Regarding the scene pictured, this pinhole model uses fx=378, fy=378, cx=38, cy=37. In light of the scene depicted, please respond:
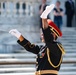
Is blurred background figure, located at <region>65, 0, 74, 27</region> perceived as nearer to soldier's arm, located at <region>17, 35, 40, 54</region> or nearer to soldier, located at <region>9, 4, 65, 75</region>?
soldier's arm, located at <region>17, 35, 40, 54</region>

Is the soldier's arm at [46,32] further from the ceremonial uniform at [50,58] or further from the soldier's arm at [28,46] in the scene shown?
the soldier's arm at [28,46]

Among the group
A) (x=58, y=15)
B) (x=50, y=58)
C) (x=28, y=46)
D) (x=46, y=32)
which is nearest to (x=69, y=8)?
(x=58, y=15)

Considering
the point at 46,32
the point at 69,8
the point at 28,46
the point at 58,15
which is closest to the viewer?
the point at 46,32

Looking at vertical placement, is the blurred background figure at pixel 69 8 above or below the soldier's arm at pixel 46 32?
below

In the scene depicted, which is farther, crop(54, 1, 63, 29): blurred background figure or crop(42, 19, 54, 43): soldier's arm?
crop(54, 1, 63, 29): blurred background figure

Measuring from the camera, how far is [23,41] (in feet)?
12.5

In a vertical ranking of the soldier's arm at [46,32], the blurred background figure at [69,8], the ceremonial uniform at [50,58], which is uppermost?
the soldier's arm at [46,32]

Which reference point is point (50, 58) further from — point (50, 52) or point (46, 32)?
point (46, 32)

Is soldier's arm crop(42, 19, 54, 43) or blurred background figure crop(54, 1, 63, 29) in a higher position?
soldier's arm crop(42, 19, 54, 43)

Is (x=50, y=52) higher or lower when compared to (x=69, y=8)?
higher

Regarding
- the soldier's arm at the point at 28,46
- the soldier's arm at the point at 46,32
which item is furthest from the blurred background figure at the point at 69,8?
the soldier's arm at the point at 46,32

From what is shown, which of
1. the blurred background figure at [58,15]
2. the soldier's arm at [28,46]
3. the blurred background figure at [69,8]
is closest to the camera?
the soldier's arm at [28,46]

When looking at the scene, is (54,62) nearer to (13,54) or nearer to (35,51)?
(35,51)

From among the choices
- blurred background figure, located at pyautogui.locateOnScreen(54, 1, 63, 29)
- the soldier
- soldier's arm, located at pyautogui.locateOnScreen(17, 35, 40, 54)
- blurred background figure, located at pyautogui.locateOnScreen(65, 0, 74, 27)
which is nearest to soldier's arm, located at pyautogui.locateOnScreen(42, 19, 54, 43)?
the soldier
